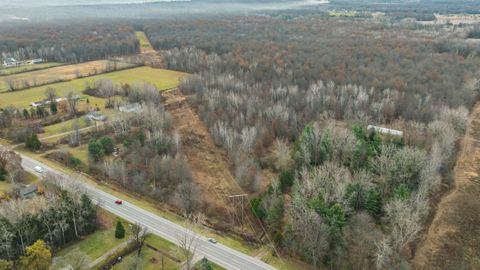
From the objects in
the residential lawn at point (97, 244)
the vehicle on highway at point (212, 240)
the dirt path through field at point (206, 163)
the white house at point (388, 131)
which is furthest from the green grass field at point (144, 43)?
the vehicle on highway at point (212, 240)

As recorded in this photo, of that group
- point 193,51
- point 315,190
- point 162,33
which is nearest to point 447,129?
point 315,190

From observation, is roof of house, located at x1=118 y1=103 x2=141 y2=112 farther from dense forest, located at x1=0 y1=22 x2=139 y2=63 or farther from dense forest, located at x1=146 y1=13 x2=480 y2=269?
dense forest, located at x1=0 y1=22 x2=139 y2=63

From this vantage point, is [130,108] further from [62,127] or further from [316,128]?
[316,128]

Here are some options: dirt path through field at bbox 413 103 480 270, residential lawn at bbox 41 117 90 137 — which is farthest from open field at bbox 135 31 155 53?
dirt path through field at bbox 413 103 480 270

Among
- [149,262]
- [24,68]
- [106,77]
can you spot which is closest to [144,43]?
[24,68]

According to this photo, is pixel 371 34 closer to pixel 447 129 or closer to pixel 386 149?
pixel 447 129

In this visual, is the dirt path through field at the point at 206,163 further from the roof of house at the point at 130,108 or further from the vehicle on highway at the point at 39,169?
the vehicle on highway at the point at 39,169
